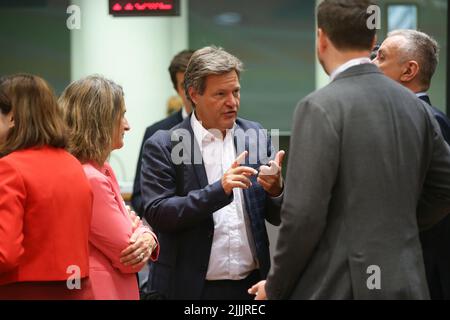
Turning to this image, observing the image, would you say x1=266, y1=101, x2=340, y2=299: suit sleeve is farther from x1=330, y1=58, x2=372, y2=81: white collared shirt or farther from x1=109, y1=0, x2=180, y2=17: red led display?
x1=109, y1=0, x2=180, y2=17: red led display

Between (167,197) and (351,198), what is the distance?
0.97m

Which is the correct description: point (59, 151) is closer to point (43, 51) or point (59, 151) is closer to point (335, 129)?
point (335, 129)

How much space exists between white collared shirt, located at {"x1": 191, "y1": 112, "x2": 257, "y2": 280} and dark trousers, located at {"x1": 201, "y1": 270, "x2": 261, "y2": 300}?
0.07 ft

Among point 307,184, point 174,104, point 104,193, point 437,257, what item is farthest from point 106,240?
point 174,104

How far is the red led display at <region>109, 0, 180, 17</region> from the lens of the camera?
15.7 ft

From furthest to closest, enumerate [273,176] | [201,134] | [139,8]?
[139,8] < [201,134] < [273,176]

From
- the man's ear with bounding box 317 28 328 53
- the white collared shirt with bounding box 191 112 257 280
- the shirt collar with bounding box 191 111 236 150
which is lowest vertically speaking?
the white collared shirt with bounding box 191 112 257 280

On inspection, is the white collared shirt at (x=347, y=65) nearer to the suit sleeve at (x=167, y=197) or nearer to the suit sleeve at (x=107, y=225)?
the suit sleeve at (x=167, y=197)

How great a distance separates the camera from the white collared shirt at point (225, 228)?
288 cm

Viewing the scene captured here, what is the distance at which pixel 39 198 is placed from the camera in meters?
2.30

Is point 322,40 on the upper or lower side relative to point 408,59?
upper

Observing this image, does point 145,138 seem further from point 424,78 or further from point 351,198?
point 351,198

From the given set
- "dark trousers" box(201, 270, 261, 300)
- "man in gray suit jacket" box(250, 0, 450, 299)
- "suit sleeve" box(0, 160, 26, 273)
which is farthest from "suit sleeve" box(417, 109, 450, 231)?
"suit sleeve" box(0, 160, 26, 273)

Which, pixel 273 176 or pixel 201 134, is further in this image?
pixel 201 134
